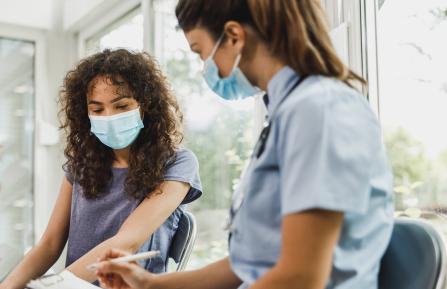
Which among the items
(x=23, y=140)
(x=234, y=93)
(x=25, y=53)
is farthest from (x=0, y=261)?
(x=234, y=93)

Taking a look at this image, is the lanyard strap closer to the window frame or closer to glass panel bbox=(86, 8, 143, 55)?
glass panel bbox=(86, 8, 143, 55)

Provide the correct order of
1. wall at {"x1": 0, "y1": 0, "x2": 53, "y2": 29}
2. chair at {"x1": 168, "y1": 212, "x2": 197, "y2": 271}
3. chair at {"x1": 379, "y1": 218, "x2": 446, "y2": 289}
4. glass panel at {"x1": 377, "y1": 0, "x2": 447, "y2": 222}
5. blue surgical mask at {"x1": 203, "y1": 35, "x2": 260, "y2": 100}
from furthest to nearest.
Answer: wall at {"x1": 0, "y1": 0, "x2": 53, "y2": 29} < chair at {"x1": 168, "y1": 212, "x2": 197, "y2": 271} < glass panel at {"x1": 377, "y1": 0, "x2": 447, "y2": 222} < blue surgical mask at {"x1": 203, "y1": 35, "x2": 260, "y2": 100} < chair at {"x1": 379, "y1": 218, "x2": 446, "y2": 289}

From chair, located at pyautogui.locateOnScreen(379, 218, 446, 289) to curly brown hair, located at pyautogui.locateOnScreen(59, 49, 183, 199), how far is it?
819 millimetres

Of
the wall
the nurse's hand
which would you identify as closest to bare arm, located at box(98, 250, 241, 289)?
the nurse's hand

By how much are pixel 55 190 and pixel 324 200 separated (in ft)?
10.8

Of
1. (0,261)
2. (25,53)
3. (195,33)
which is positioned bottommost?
(0,261)

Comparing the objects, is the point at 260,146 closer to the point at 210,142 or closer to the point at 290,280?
the point at 290,280

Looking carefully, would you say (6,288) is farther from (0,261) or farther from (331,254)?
(0,261)

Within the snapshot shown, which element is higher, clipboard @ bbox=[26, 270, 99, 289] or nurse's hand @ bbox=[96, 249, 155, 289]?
nurse's hand @ bbox=[96, 249, 155, 289]

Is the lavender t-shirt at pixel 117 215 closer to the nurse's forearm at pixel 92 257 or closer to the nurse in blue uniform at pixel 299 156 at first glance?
the nurse's forearm at pixel 92 257

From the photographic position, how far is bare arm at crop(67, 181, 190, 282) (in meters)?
1.40

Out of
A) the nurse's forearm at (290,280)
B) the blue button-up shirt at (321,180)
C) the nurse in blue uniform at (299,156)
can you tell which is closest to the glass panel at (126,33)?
the nurse in blue uniform at (299,156)

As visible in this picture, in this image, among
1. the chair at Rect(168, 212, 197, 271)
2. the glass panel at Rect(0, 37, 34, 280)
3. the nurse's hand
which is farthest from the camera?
the glass panel at Rect(0, 37, 34, 280)

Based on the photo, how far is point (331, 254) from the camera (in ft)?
2.32
